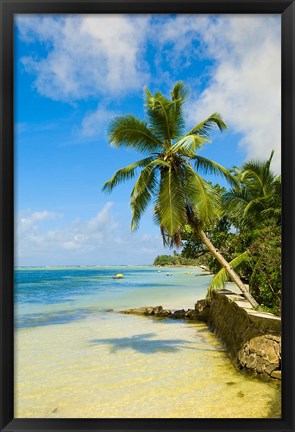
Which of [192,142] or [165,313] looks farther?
[165,313]

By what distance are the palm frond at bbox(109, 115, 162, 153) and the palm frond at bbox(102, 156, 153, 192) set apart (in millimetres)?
153

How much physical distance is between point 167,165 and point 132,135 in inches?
24.3

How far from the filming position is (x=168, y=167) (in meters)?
4.27

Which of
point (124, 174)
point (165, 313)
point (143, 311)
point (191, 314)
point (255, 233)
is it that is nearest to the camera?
point (124, 174)

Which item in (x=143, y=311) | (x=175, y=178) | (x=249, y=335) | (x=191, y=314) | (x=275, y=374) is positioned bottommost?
(x=143, y=311)

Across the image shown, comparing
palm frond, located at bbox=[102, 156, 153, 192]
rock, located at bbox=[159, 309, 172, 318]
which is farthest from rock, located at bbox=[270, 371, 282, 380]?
rock, located at bbox=[159, 309, 172, 318]

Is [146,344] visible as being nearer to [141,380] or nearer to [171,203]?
[141,380]

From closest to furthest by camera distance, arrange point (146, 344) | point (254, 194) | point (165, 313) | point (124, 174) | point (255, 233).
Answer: point (124, 174), point (255, 233), point (146, 344), point (254, 194), point (165, 313)

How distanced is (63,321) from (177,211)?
9333mm

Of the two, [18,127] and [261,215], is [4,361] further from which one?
[261,215]

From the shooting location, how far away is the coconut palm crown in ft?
13.3

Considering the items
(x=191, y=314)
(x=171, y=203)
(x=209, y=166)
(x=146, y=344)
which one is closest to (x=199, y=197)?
(x=171, y=203)

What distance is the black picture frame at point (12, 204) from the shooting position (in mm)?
1410

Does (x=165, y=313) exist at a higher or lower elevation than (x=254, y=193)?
lower
